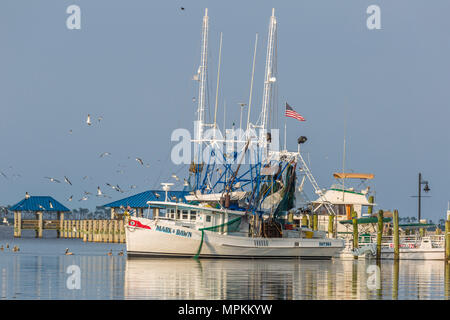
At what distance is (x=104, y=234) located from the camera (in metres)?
115

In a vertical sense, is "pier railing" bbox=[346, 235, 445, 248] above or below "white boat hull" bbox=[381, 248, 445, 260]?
above

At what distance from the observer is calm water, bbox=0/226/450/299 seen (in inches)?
1378

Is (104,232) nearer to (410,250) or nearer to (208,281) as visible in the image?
(410,250)

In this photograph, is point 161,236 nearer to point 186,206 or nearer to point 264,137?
point 186,206

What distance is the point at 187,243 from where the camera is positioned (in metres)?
60.6

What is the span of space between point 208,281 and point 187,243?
19178 mm

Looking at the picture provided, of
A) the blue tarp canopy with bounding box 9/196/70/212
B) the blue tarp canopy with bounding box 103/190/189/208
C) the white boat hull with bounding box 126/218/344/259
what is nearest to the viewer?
the white boat hull with bounding box 126/218/344/259

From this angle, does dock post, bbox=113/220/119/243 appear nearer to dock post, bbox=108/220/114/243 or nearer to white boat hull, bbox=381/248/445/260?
dock post, bbox=108/220/114/243

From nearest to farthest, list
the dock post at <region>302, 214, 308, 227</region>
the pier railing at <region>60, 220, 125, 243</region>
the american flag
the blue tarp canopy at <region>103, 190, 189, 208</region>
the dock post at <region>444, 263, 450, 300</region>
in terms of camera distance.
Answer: the dock post at <region>444, 263, 450, 300</region>
the american flag
the dock post at <region>302, 214, 308, 227</region>
the pier railing at <region>60, 220, 125, 243</region>
the blue tarp canopy at <region>103, 190, 189, 208</region>

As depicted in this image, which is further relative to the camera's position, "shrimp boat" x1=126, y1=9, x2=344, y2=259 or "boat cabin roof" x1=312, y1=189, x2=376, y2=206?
"boat cabin roof" x1=312, y1=189, x2=376, y2=206

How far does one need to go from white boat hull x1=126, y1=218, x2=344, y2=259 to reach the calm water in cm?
240

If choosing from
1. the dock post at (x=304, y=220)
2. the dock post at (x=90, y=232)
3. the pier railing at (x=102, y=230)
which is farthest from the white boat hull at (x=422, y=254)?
the dock post at (x=90, y=232)

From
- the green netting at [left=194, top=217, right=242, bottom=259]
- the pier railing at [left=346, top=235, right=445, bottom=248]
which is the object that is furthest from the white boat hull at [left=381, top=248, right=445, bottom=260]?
the green netting at [left=194, top=217, right=242, bottom=259]
